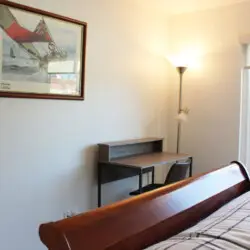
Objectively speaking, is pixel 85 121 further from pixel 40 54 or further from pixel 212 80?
pixel 212 80

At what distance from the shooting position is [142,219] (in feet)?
4.48

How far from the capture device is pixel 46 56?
2.90m

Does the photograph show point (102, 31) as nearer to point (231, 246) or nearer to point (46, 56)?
point (46, 56)

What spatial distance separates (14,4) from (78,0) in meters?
0.68

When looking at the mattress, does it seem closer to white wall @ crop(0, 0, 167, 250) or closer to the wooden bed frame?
the wooden bed frame

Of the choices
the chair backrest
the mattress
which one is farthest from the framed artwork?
the mattress

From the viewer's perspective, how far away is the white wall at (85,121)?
275 cm

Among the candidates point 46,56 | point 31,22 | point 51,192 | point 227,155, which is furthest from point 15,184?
point 227,155

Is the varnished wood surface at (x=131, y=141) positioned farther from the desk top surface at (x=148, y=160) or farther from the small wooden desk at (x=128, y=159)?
the desk top surface at (x=148, y=160)

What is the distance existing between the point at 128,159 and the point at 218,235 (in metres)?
2.16

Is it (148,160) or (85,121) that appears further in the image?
(148,160)

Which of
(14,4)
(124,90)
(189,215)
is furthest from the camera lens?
(124,90)

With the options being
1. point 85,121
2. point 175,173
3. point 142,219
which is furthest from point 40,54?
point 142,219

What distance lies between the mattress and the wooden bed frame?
0.26ft
